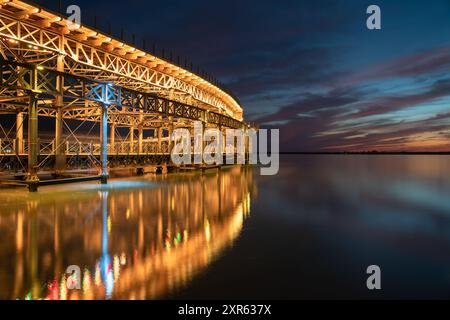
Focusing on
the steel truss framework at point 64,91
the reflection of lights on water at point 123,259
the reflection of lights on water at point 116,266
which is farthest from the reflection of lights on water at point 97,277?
the steel truss framework at point 64,91

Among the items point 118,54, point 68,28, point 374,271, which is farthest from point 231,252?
point 118,54

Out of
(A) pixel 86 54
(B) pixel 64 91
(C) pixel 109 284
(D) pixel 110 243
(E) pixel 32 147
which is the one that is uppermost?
(A) pixel 86 54

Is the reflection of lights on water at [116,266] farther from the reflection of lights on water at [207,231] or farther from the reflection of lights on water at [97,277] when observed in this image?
the reflection of lights on water at [207,231]

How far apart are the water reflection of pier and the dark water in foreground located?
0.03m

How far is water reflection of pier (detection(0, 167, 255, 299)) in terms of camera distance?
579 centimetres

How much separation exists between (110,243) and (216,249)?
268cm

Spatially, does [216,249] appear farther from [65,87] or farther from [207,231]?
[65,87]

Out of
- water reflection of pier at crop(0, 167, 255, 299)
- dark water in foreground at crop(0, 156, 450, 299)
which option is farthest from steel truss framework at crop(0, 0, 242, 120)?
water reflection of pier at crop(0, 167, 255, 299)

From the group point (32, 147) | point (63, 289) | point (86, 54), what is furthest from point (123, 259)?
point (86, 54)

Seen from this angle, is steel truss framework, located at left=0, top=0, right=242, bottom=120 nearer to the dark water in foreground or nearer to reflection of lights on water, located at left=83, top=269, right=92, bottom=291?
the dark water in foreground

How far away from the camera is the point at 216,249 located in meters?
8.04

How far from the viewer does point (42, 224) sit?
10.3 meters

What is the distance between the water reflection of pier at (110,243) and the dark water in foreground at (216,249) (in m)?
0.03
